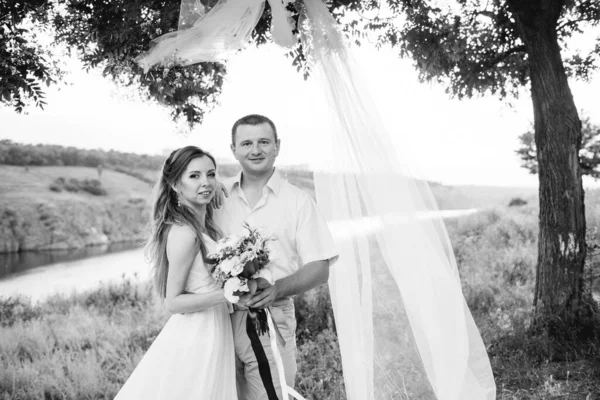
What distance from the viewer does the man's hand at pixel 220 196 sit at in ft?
9.55

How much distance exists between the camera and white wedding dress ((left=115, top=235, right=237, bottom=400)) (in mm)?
2469

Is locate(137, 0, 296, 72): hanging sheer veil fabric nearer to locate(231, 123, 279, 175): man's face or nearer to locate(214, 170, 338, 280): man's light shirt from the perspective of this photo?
locate(231, 123, 279, 175): man's face

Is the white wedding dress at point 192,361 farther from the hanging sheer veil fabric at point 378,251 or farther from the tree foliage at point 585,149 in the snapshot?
the tree foliage at point 585,149

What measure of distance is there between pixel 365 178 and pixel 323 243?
0.50m

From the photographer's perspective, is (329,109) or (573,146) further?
(573,146)

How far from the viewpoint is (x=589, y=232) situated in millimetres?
8625

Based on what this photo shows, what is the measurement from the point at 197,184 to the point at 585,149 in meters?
15.1

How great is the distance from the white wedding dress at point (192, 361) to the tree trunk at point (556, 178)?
387 centimetres

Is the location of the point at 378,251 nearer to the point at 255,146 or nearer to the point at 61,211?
the point at 255,146

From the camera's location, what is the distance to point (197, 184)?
108 inches

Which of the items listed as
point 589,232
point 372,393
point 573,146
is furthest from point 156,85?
point 589,232

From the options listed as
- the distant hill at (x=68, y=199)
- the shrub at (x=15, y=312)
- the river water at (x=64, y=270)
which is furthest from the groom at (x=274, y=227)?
the distant hill at (x=68, y=199)

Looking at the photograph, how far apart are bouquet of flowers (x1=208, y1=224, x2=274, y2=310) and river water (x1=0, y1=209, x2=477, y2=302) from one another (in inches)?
263

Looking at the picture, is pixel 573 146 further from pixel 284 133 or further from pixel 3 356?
pixel 3 356
